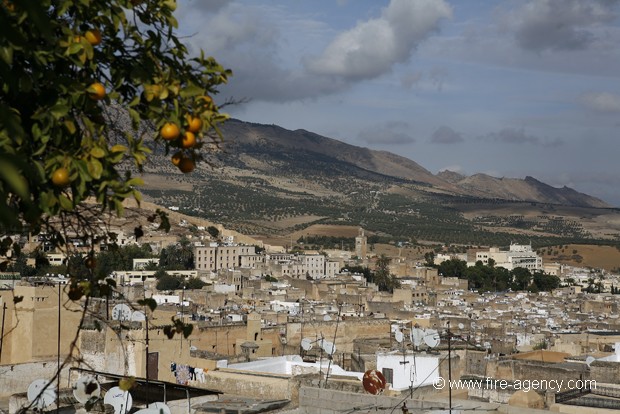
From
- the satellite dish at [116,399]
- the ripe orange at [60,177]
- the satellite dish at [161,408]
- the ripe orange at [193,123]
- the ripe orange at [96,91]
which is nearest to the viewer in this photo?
the ripe orange at [60,177]

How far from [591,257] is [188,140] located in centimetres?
10761

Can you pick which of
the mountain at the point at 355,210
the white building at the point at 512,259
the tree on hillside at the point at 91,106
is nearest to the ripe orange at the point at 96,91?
the tree on hillside at the point at 91,106

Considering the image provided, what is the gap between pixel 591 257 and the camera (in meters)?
105

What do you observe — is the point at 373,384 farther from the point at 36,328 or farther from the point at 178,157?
the point at 178,157

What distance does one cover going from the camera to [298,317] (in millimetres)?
32000

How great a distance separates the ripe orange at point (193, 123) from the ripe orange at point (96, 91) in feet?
0.73

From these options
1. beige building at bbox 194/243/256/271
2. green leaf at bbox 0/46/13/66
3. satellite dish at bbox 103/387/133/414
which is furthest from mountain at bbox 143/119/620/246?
green leaf at bbox 0/46/13/66

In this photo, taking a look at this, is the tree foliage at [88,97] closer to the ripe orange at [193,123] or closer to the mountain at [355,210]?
the ripe orange at [193,123]

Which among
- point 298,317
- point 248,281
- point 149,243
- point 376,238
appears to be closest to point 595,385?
point 298,317

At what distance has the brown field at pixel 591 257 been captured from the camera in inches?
4008

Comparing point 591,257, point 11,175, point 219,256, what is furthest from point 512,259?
point 11,175

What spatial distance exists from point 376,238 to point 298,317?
263 ft

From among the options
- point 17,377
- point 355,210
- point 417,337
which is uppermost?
point 355,210

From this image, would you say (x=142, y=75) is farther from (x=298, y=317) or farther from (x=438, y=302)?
(x=438, y=302)
